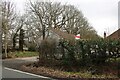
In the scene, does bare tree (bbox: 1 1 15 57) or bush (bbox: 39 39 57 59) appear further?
bare tree (bbox: 1 1 15 57)

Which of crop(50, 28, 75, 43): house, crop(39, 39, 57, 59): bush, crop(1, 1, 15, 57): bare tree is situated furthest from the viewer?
crop(1, 1, 15, 57): bare tree

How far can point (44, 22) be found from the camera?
59.1m

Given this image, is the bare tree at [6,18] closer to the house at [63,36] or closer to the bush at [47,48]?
the house at [63,36]

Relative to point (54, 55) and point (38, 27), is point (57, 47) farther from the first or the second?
point (38, 27)

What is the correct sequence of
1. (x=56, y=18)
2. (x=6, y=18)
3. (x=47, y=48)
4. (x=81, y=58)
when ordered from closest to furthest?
(x=81, y=58), (x=47, y=48), (x=6, y=18), (x=56, y=18)

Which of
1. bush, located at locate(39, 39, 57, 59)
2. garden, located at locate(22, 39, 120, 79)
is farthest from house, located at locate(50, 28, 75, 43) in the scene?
bush, located at locate(39, 39, 57, 59)

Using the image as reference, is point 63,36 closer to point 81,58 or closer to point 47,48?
point 47,48

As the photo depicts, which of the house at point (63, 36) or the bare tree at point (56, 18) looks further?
the bare tree at point (56, 18)

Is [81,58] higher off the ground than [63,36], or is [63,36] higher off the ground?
[63,36]

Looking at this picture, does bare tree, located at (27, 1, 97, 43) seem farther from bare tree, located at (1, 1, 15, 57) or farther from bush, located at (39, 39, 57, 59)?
bush, located at (39, 39, 57, 59)

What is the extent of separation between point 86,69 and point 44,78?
4.22m

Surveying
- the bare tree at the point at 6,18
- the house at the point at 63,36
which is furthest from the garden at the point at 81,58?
the bare tree at the point at 6,18

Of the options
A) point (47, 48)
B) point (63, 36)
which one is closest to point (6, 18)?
point (63, 36)

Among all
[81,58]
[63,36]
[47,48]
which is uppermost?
[63,36]
